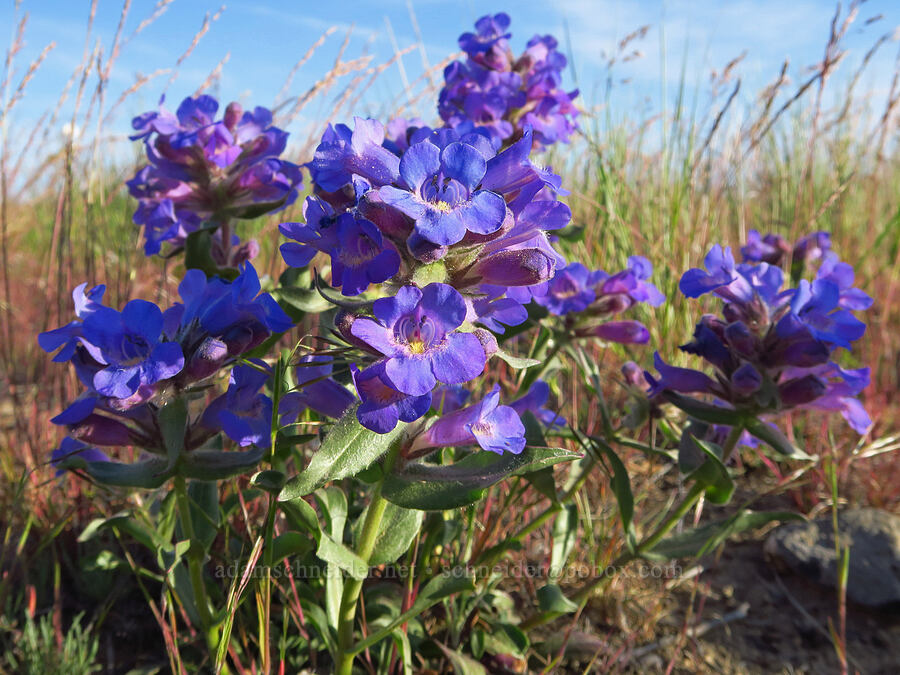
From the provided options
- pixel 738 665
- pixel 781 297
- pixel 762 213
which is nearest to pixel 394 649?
pixel 738 665

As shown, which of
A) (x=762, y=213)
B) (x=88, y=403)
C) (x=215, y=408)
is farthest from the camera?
(x=762, y=213)

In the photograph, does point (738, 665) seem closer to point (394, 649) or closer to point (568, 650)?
point (568, 650)

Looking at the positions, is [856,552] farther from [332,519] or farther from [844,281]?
[332,519]

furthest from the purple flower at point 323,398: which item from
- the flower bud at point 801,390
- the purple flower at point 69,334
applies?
the flower bud at point 801,390

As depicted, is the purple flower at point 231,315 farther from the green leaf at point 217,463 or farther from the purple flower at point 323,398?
the green leaf at point 217,463

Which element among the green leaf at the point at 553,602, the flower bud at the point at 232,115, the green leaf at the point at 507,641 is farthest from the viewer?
the flower bud at the point at 232,115

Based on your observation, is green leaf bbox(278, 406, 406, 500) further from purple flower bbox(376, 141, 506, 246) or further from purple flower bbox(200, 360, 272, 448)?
purple flower bbox(376, 141, 506, 246)
